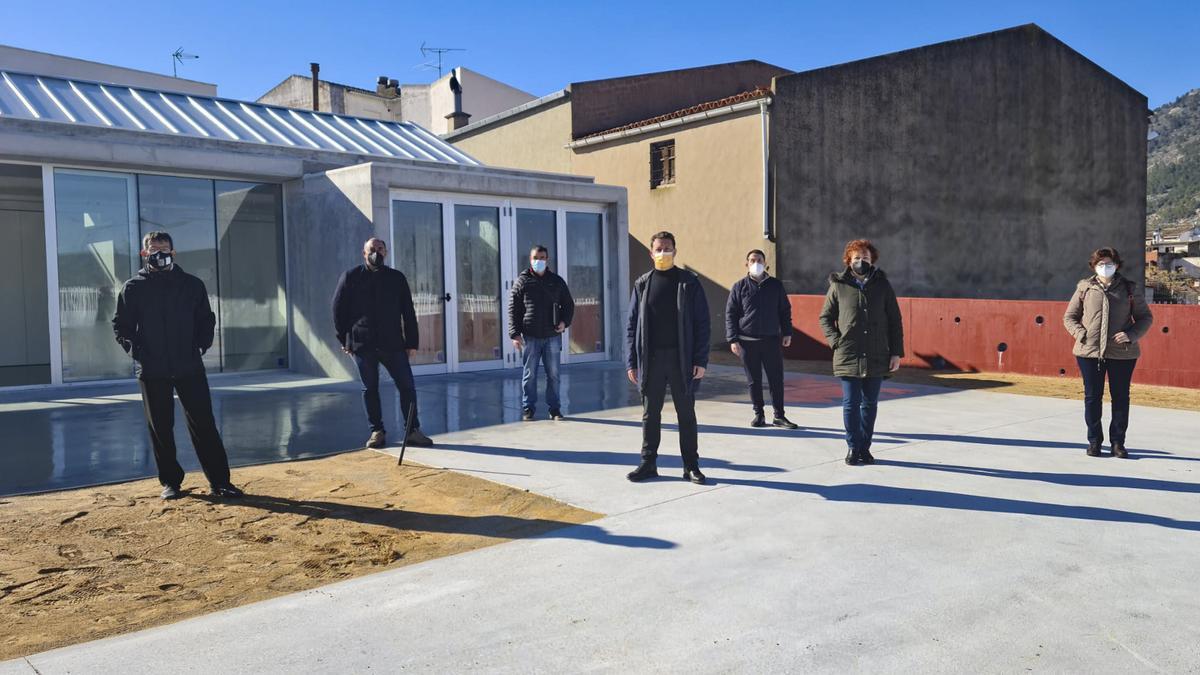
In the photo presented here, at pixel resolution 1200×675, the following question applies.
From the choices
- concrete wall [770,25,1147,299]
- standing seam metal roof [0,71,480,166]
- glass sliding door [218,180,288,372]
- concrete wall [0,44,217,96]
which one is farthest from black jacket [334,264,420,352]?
concrete wall [0,44,217,96]

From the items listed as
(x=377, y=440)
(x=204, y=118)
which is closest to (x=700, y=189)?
(x=204, y=118)

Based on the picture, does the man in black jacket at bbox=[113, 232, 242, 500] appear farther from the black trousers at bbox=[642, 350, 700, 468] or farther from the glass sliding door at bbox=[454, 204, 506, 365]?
the glass sliding door at bbox=[454, 204, 506, 365]

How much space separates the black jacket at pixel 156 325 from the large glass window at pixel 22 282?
10940 mm

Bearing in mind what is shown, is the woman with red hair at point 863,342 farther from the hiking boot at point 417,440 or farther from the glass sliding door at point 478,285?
the glass sliding door at point 478,285

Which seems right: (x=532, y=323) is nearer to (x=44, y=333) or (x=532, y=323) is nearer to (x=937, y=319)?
(x=937, y=319)

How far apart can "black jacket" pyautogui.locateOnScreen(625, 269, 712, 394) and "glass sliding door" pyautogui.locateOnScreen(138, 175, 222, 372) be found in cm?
857

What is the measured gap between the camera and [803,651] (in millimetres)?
3521

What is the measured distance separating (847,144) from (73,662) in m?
18.6

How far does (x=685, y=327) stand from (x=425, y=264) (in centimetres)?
745

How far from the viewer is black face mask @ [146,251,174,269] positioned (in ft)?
20.0

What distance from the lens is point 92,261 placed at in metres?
12.1

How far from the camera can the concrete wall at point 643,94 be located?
2300 centimetres

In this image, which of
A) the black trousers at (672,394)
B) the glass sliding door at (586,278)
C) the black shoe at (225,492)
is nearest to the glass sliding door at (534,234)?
the glass sliding door at (586,278)

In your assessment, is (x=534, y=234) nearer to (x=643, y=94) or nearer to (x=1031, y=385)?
(x=1031, y=385)
